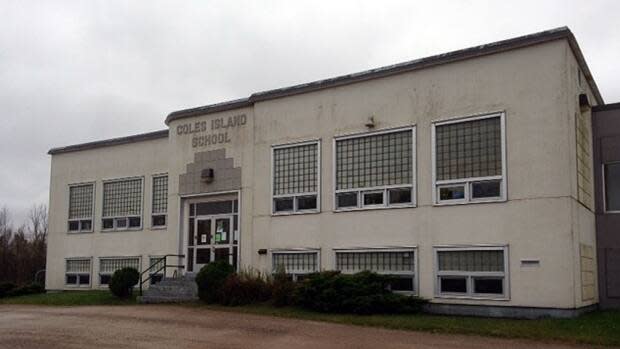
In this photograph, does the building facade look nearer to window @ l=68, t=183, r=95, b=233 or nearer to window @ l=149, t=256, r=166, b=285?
window @ l=149, t=256, r=166, b=285

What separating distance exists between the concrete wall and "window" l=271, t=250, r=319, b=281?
26.5 feet

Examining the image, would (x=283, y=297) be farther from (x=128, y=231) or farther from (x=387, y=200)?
(x=128, y=231)

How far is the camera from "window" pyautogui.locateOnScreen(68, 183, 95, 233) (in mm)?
30281

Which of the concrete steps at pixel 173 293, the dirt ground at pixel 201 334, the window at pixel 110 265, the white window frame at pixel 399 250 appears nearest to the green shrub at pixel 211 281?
the concrete steps at pixel 173 293

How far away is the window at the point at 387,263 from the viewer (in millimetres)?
19375

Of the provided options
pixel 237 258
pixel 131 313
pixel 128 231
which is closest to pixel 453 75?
pixel 237 258

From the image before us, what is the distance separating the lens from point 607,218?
1958 cm

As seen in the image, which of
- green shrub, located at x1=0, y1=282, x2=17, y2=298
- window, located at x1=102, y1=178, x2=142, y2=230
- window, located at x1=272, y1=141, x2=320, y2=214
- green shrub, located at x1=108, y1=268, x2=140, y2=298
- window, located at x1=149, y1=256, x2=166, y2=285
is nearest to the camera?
window, located at x1=272, y1=141, x2=320, y2=214

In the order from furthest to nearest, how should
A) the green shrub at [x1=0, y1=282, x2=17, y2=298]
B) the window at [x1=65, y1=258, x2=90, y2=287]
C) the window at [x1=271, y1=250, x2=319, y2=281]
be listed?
the window at [x1=65, y1=258, x2=90, y2=287] → the green shrub at [x1=0, y1=282, x2=17, y2=298] → the window at [x1=271, y1=250, x2=319, y2=281]

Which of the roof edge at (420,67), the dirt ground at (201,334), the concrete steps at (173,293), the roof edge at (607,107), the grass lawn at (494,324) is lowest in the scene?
the dirt ground at (201,334)

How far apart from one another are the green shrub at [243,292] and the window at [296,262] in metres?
1.39

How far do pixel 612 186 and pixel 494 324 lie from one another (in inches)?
261

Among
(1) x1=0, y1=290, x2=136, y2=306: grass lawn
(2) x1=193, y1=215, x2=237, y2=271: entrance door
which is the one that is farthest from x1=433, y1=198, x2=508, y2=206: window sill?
(1) x1=0, y1=290, x2=136, y2=306: grass lawn

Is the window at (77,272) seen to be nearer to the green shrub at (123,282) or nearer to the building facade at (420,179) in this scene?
the building facade at (420,179)
